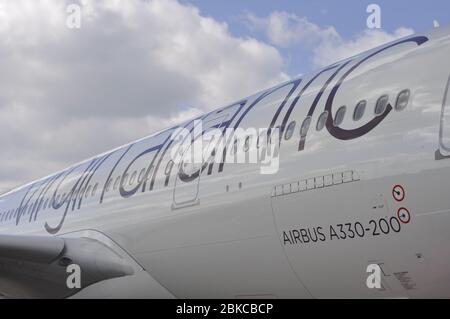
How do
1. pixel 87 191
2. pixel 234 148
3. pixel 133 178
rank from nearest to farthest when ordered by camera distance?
pixel 234 148
pixel 133 178
pixel 87 191

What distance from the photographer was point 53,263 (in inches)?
356

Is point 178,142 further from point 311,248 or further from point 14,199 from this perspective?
point 14,199

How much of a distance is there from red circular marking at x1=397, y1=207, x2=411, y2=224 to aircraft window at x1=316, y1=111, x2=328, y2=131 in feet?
4.30

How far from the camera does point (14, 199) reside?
1503cm

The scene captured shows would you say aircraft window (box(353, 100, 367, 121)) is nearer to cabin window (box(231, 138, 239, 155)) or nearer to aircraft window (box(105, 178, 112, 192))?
cabin window (box(231, 138, 239, 155))

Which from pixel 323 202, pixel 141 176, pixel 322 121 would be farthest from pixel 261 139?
pixel 141 176

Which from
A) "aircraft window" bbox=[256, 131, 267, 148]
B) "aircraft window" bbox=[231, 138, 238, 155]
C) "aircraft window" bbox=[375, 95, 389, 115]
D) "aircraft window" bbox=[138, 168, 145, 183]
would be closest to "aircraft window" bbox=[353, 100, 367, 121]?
"aircraft window" bbox=[375, 95, 389, 115]

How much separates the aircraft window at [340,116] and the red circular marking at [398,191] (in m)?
0.99

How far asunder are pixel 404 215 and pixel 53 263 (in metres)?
5.66

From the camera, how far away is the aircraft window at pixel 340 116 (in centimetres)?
590

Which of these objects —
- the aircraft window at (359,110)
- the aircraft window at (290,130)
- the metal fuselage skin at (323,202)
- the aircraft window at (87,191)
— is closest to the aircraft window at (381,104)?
the metal fuselage skin at (323,202)

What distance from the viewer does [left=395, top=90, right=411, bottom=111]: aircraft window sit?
17.5 feet

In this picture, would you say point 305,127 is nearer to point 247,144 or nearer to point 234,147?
point 247,144
